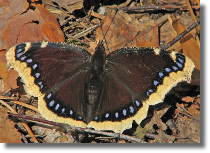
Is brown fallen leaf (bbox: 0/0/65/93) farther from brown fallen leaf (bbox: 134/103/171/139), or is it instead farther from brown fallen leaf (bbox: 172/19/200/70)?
brown fallen leaf (bbox: 172/19/200/70)

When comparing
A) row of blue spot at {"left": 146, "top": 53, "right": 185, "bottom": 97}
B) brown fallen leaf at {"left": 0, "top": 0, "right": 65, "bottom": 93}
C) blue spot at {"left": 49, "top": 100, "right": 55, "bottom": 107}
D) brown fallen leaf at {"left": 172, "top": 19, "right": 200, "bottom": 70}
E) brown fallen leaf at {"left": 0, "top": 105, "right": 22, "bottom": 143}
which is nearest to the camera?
row of blue spot at {"left": 146, "top": 53, "right": 185, "bottom": 97}

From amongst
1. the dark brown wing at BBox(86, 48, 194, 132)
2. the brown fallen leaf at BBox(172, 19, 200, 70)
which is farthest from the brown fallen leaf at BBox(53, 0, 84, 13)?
the brown fallen leaf at BBox(172, 19, 200, 70)

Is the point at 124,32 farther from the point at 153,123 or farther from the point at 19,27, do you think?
the point at 19,27

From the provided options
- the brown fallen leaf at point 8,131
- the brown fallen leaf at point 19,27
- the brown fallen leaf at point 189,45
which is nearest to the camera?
the brown fallen leaf at point 8,131

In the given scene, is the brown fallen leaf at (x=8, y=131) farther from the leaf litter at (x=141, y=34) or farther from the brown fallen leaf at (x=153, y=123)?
the brown fallen leaf at (x=153, y=123)

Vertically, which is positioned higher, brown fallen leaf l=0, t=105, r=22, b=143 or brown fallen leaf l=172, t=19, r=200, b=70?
brown fallen leaf l=172, t=19, r=200, b=70

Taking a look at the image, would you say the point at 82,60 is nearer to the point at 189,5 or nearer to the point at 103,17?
the point at 103,17

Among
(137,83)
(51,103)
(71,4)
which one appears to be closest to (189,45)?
(137,83)

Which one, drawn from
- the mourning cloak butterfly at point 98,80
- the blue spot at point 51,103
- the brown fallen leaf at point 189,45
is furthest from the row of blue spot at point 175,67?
the blue spot at point 51,103
